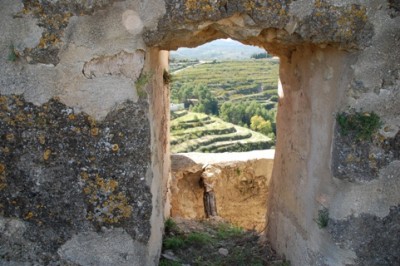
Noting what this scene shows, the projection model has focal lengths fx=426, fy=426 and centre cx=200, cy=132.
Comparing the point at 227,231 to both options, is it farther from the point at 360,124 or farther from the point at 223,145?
the point at 223,145

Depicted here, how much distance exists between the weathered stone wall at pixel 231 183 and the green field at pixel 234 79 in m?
17.2

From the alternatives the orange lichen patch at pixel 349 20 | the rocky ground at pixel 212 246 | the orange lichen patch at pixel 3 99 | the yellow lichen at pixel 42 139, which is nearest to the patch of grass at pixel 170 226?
the rocky ground at pixel 212 246

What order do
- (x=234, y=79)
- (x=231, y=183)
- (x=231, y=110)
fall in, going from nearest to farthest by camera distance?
1. (x=231, y=183)
2. (x=231, y=110)
3. (x=234, y=79)

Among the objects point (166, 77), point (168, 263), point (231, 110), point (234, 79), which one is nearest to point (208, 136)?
point (231, 110)

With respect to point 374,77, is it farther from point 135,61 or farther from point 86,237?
point 86,237

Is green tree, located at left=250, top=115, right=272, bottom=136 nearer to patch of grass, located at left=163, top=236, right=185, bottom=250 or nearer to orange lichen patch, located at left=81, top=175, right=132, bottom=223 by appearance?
patch of grass, located at left=163, top=236, right=185, bottom=250

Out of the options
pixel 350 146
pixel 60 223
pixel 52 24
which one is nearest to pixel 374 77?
pixel 350 146

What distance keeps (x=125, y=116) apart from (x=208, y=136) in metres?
12.3

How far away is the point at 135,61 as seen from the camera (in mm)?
2361

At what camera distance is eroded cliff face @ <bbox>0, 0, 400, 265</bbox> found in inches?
89.4

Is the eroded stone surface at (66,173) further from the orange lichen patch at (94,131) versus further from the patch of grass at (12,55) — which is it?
the patch of grass at (12,55)

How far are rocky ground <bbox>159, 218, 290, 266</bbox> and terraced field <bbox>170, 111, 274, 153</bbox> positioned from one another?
8429mm

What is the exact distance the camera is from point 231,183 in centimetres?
572

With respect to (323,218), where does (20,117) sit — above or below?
above
